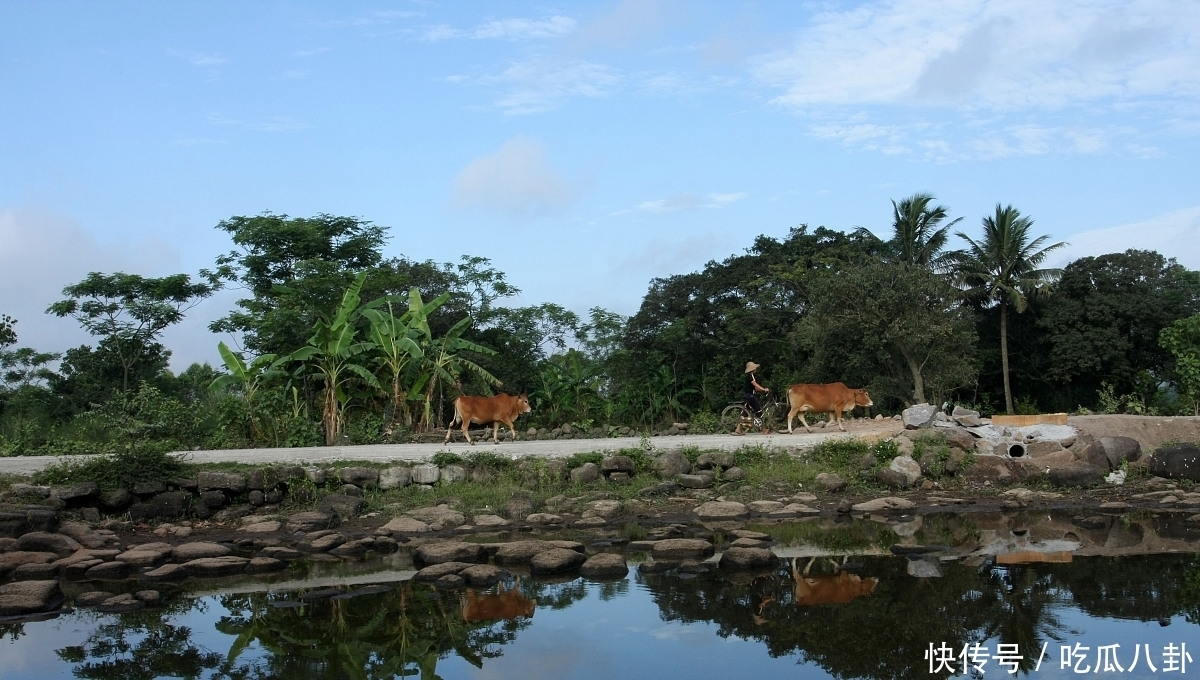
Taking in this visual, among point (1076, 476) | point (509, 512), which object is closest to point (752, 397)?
point (1076, 476)

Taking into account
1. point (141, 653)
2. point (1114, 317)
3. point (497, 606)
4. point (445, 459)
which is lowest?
point (141, 653)

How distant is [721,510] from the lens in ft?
47.7

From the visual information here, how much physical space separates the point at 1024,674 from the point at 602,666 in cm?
332

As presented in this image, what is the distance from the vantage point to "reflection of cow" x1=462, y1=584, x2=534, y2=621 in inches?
375

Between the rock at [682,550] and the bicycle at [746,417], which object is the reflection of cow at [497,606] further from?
the bicycle at [746,417]

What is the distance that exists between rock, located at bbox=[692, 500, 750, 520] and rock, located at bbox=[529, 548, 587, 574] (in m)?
3.60

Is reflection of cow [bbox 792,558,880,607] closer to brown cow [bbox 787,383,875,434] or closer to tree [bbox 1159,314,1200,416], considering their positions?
brown cow [bbox 787,383,875,434]

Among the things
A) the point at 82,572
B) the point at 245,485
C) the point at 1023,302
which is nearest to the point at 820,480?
the point at 245,485

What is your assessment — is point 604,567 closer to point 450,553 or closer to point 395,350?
point 450,553

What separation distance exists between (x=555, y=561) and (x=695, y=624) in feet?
8.04

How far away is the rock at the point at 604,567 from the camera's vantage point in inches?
427

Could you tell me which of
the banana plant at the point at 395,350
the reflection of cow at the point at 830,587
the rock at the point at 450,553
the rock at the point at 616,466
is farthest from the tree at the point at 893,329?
the rock at the point at 450,553

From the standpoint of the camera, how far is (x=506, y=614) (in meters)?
9.58

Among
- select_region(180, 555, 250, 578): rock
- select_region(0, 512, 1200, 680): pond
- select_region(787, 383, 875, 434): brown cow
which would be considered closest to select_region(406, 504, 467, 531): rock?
select_region(0, 512, 1200, 680): pond
